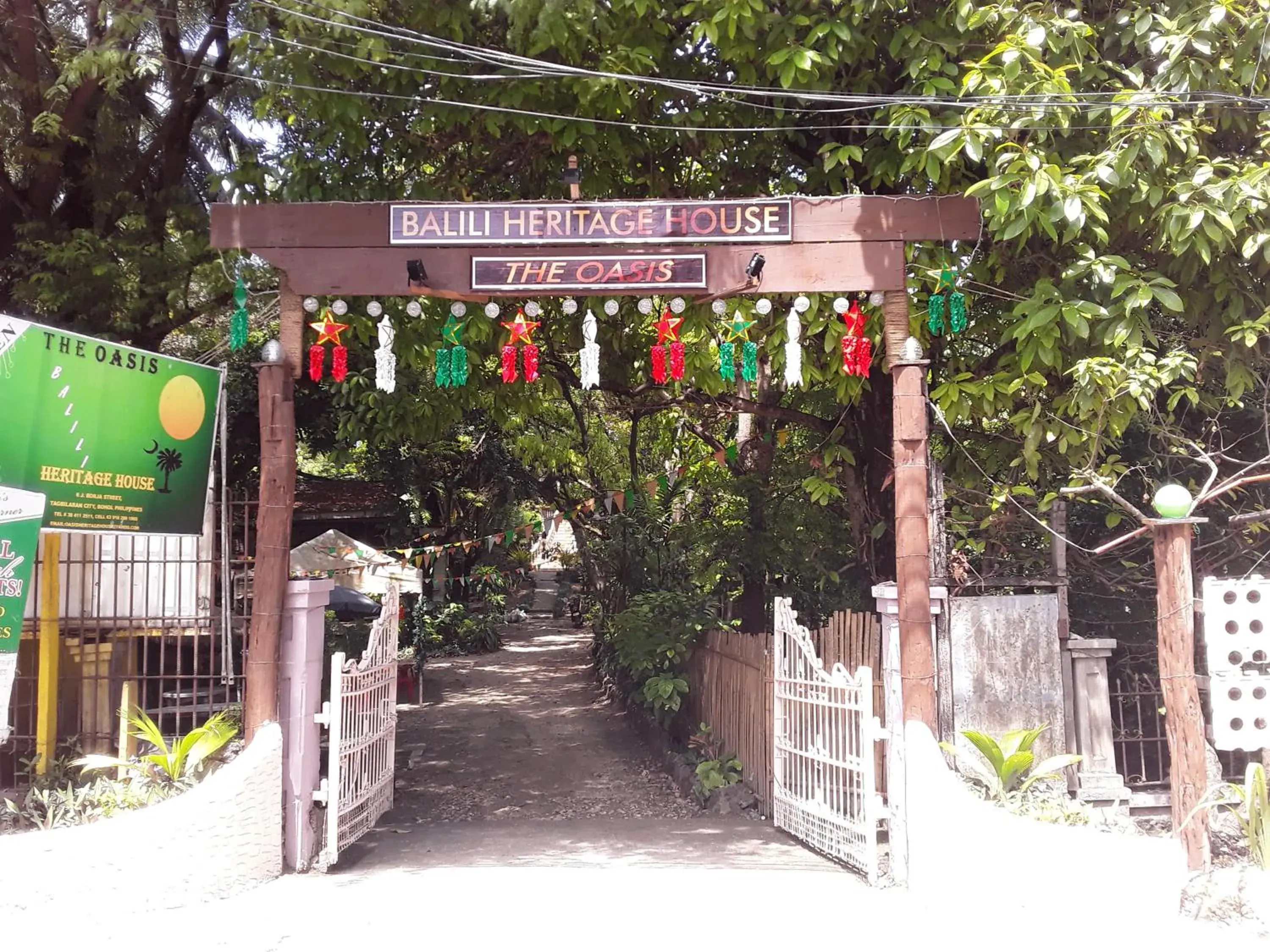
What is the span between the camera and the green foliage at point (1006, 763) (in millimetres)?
Answer: 6305

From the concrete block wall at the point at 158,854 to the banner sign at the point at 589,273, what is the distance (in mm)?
3538

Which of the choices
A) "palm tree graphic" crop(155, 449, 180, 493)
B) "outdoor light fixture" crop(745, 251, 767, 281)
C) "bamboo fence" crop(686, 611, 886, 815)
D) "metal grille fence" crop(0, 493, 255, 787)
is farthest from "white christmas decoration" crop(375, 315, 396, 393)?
Result: "bamboo fence" crop(686, 611, 886, 815)

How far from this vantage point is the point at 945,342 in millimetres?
8445

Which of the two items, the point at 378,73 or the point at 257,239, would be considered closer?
the point at 257,239

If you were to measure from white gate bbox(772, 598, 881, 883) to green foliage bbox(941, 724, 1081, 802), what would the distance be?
24.1 inches

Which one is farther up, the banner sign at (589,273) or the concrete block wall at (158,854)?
the banner sign at (589,273)

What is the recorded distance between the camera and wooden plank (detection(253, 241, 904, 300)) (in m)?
6.61

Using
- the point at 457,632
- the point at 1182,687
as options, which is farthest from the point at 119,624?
the point at 457,632

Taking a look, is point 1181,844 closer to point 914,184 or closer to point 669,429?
point 914,184

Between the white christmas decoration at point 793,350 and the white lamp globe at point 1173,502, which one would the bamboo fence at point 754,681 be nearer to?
the white christmas decoration at point 793,350

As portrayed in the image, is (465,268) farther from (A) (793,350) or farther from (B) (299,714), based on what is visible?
(B) (299,714)

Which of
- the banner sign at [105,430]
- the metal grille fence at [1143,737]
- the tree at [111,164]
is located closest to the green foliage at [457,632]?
the tree at [111,164]

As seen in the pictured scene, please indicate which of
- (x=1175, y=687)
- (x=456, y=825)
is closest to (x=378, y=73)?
(x=456, y=825)

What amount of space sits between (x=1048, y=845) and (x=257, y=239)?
6254 mm
